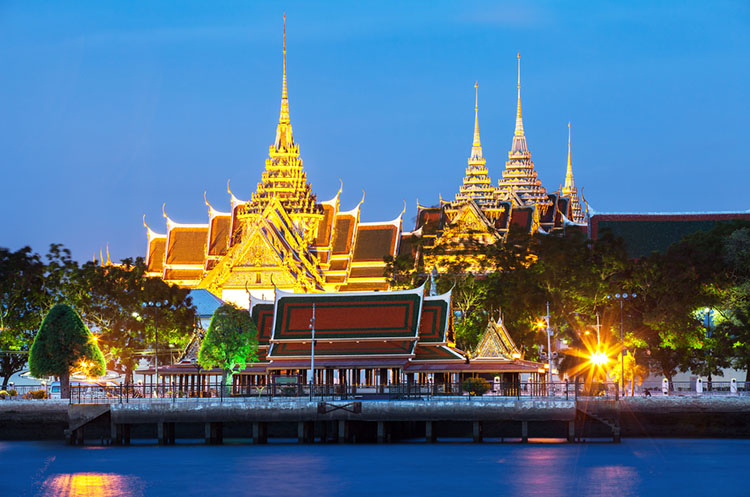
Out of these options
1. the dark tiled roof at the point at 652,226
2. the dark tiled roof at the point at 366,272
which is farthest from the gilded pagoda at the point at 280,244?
the dark tiled roof at the point at 652,226

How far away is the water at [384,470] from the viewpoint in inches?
2052

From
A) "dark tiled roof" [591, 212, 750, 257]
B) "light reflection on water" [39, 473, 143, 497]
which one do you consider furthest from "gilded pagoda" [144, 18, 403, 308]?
"light reflection on water" [39, 473, 143, 497]

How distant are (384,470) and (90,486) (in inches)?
413

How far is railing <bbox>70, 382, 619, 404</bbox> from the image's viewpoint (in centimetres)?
6519

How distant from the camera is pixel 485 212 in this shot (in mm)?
119188

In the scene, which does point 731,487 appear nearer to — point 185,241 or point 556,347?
point 556,347

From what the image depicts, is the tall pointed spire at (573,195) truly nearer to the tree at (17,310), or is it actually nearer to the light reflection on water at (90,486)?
the tree at (17,310)

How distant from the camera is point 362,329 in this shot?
7544 cm

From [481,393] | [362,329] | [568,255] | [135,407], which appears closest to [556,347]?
[568,255]

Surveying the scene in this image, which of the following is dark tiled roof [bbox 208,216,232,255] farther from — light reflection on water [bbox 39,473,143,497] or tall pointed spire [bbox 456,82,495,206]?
light reflection on water [bbox 39,473,143,497]

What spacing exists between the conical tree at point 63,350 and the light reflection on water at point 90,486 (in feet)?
50.1

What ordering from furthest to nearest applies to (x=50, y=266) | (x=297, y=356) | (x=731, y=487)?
1. (x=50, y=266)
2. (x=297, y=356)
3. (x=731, y=487)

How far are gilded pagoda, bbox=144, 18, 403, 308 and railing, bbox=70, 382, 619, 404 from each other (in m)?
37.0

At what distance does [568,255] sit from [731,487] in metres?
29.2
